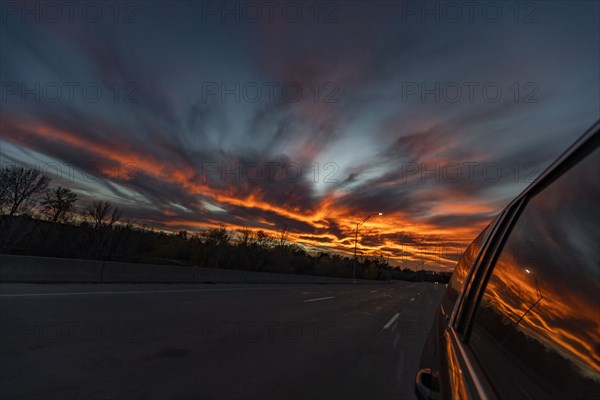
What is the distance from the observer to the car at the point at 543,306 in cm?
111

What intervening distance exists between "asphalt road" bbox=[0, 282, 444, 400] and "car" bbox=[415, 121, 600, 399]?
2649 millimetres

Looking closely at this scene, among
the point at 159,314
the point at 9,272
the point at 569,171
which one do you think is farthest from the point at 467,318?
the point at 9,272

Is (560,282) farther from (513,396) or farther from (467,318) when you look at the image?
(467,318)

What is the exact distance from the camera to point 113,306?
8.85 meters

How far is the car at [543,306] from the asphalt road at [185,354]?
2.65m

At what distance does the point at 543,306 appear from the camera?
1.40 metres

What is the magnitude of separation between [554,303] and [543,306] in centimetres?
8

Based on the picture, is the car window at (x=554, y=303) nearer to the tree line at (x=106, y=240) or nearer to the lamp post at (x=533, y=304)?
the lamp post at (x=533, y=304)

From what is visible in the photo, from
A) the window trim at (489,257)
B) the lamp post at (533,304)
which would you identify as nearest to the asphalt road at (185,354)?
the window trim at (489,257)

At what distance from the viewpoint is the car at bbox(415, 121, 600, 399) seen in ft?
3.63

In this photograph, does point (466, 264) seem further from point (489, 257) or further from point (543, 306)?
point (543, 306)

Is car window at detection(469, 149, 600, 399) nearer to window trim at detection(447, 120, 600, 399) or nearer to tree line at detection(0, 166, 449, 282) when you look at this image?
window trim at detection(447, 120, 600, 399)

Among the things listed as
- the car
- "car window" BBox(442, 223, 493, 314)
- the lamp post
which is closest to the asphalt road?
"car window" BBox(442, 223, 493, 314)

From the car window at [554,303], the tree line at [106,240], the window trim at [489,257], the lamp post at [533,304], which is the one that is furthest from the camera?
the tree line at [106,240]
